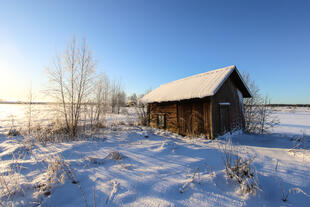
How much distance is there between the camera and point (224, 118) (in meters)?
8.32

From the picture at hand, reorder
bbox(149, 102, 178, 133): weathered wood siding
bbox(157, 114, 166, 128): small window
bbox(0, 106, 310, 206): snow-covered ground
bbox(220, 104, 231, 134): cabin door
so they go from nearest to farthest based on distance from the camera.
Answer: bbox(0, 106, 310, 206): snow-covered ground → bbox(220, 104, 231, 134): cabin door → bbox(149, 102, 178, 133): weathered wood siding → bbox(157, 114, 166, 128): small window

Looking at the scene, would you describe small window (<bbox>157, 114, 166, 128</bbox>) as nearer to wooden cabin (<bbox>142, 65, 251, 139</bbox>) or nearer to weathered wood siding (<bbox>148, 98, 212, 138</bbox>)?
wooden cabin (<bbox>142, 65, 251, 139</bbox>)

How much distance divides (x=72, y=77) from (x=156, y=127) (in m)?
7.17

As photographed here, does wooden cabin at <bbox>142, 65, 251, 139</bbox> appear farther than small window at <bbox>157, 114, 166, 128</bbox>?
No

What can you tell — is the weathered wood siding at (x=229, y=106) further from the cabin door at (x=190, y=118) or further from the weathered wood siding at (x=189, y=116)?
the cabin door at (x=190, y=118)

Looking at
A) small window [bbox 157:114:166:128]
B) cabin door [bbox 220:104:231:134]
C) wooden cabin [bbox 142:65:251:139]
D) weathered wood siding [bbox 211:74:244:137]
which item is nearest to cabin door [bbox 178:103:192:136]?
wooden cabin [bbox 142:65:251:139]

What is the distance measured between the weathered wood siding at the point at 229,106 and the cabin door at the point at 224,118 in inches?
4.9

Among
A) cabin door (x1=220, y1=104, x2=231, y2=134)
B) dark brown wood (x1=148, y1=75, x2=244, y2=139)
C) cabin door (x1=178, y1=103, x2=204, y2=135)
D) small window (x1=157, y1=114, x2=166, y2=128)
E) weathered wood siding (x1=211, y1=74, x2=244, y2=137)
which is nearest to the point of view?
dark brown wood (x1=148, y1=75, x2=244, y2=139)

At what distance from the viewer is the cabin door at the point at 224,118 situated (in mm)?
8016

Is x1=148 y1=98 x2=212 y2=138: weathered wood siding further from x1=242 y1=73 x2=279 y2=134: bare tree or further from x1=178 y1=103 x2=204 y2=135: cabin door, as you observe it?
x1=242 y1=73 x2=279 y2=134: bare tree

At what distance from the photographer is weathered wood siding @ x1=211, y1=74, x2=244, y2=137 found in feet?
24.7

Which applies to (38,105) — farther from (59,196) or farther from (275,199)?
(275,199)

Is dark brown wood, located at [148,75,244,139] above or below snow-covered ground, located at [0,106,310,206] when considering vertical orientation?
above

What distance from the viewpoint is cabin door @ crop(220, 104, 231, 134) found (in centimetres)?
802
